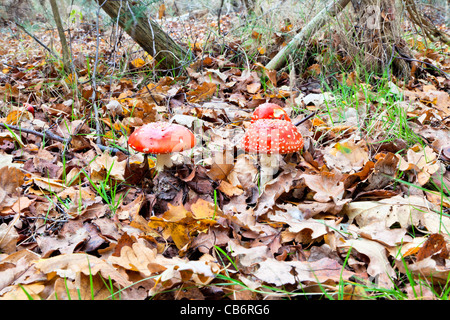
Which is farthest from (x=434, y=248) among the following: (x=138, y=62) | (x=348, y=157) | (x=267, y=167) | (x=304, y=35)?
(x=138, y=62)

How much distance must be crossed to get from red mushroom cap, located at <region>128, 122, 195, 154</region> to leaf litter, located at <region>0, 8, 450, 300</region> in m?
0.26

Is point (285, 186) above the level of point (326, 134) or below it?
below

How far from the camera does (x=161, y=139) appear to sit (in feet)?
6.18

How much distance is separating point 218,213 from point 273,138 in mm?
580

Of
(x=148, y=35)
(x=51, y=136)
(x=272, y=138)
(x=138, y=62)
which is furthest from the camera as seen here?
(x=138, y=62)

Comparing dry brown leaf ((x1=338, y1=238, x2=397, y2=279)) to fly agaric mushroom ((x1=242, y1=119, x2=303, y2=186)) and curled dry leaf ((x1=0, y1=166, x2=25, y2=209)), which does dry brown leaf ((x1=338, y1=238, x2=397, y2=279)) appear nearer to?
fly agaric mushroom ((x1=242, y1=119, x2=303, y2=186))

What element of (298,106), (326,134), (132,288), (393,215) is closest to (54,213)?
(132,288)

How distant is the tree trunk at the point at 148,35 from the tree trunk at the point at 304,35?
3.69 ft

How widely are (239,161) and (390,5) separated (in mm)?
2901

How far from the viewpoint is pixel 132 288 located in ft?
4.37

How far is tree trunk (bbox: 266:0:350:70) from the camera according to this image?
12.8 ft

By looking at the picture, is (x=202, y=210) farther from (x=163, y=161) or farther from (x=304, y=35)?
(x=304, y=35)

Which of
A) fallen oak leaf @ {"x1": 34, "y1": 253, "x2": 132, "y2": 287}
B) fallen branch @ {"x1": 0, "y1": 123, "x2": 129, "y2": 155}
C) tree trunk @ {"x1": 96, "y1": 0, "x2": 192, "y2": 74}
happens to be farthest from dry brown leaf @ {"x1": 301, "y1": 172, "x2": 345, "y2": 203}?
tree trunk @ {"x1": 96, "y1": 0, "x2": 192, "y2": 74}
